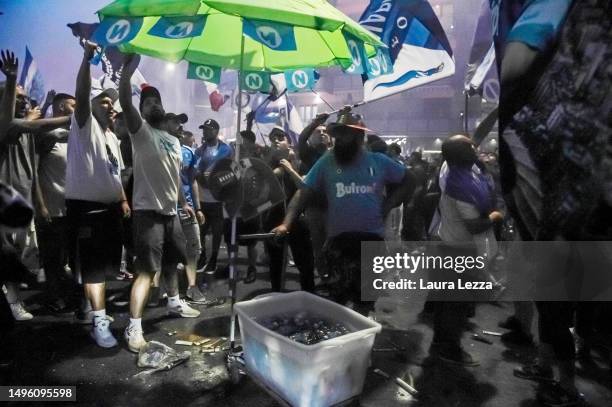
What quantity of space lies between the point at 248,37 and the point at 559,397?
14.1 ft

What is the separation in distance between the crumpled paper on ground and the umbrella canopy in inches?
102

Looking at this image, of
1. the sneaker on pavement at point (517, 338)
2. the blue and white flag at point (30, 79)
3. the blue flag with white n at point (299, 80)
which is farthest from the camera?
the blue and white flag at point (30, 79)

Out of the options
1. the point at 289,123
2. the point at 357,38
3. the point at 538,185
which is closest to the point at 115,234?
the point at 357,38

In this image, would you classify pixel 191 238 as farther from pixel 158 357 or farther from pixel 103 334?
pixel 158 357

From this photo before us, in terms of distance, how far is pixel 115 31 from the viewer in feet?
8.63

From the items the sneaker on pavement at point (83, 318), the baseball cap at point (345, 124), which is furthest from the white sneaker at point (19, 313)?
the baseball cap at point (345, 124)

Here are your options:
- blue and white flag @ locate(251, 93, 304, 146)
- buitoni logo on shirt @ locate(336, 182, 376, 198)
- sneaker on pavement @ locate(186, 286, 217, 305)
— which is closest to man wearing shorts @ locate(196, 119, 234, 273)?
sneaker on pavement @ locate(186, 286, 217, 305)

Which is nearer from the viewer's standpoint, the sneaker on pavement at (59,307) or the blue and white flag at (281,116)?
the sneaker on pavement at (59,307)

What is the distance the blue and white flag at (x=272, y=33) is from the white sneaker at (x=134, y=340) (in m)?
2.84

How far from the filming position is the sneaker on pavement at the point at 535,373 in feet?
10.6

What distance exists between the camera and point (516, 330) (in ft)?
14.2

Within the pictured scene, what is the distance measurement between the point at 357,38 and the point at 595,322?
3.37m

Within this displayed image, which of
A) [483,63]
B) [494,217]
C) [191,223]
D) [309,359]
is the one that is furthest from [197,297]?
[483,63]

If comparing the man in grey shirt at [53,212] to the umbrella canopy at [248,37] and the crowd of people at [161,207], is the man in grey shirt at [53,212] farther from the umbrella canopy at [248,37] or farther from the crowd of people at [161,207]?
the umbrella canopy at [248,37]
